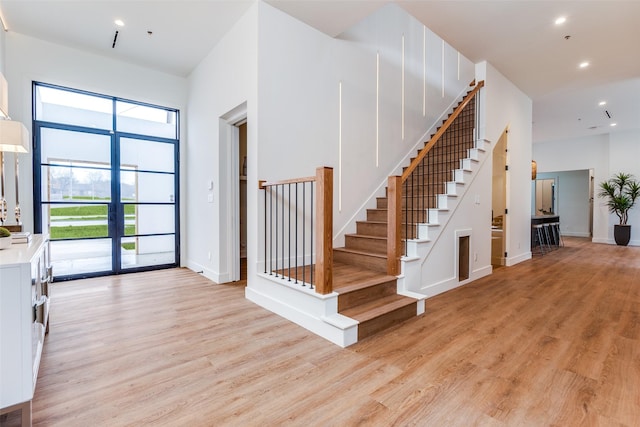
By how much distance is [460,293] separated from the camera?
12.3 ft

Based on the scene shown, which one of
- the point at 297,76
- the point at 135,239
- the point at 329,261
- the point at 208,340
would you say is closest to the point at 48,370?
the point at 208,340

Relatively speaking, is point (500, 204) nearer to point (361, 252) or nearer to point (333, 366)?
point (361, 252)

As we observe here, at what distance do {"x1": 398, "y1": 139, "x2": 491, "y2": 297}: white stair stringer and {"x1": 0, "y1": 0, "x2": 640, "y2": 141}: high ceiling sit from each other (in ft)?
5.29

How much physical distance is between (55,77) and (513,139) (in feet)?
24.8

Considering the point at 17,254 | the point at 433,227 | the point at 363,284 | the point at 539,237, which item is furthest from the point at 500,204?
the point at 17,254

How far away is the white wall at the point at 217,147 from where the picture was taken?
335cm

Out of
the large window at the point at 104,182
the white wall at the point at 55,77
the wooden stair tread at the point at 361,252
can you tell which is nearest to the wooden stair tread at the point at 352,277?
the wooden stair tread at the point at 361,252

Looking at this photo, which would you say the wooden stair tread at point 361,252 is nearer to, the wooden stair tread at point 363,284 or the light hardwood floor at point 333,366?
the wooden stair tread at point 363,284

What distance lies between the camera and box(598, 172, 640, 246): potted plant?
27.6 ft

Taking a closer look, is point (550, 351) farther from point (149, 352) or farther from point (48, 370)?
point (48, 370)

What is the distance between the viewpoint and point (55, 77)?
4027mm

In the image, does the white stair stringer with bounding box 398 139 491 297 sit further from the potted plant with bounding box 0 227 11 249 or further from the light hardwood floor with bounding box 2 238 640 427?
the potted plant with bounding box 0 227 11 249

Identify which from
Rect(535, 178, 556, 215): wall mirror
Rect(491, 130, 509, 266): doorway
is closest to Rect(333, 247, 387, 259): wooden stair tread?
Rect(491, 130, 509, 266): doorway

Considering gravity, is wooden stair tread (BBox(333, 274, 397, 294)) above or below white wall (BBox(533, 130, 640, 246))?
below
